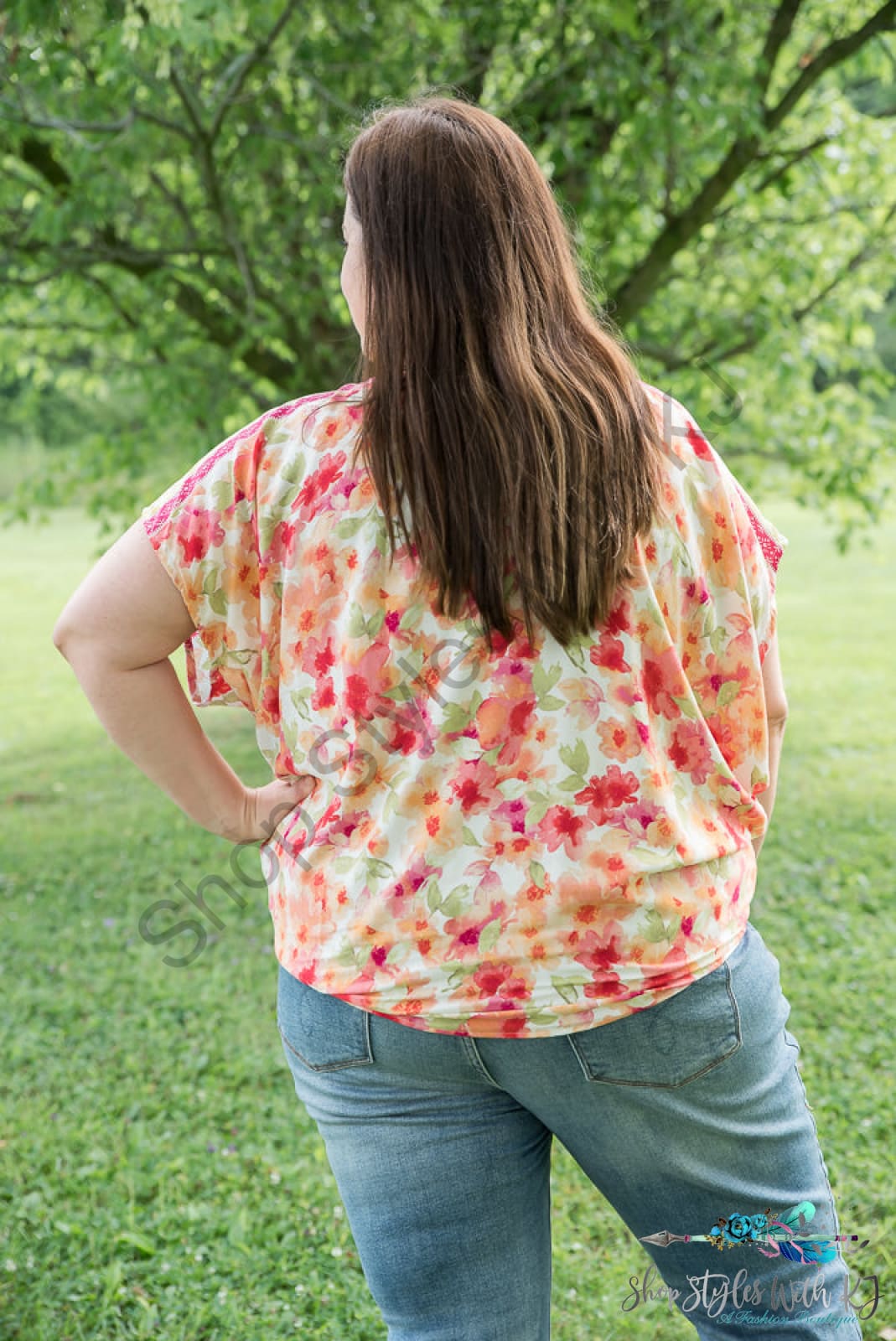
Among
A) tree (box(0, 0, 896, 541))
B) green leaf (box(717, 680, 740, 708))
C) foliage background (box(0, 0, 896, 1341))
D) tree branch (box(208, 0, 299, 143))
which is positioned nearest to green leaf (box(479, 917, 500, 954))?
green leaf (box(717, 680, 740, 708))

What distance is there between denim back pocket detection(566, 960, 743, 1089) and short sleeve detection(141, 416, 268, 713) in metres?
0.56

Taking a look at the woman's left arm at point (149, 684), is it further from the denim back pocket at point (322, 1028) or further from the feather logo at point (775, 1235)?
the feather logo at point (775, 1235)

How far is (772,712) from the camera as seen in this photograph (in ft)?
4.78

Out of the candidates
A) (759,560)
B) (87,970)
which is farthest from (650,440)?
(87,970)

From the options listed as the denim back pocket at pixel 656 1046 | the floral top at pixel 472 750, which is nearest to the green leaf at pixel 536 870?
the floral top at pixel 472 750

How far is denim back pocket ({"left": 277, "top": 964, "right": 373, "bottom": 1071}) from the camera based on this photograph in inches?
48.5

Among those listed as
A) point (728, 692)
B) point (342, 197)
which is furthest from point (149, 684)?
point (342, 197)

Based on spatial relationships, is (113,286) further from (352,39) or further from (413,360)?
(413,360)

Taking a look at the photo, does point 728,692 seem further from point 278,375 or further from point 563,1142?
point 278,375

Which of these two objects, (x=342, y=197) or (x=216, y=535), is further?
(x=342, y=197)

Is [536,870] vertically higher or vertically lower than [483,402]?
lower

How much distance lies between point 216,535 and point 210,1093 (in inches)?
110

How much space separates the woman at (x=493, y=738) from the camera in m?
1.15

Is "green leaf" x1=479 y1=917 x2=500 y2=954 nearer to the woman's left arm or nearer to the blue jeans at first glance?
the blue jeans
